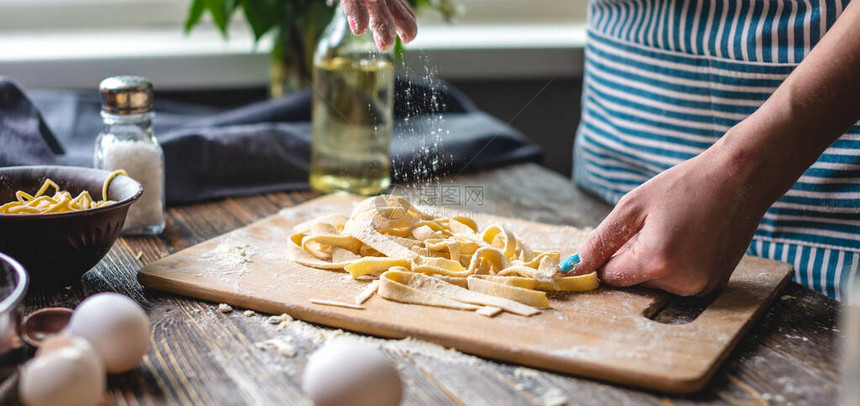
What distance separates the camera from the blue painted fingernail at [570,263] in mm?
1064

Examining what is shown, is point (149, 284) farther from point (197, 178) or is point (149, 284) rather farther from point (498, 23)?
point (498, 23)

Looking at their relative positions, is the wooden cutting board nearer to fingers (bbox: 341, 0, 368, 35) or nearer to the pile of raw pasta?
the pile of raw pasta

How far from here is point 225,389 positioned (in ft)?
2.58

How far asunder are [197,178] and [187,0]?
1.16m

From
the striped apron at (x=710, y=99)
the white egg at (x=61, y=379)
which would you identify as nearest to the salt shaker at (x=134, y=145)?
the white egg at (x=61, y=379)

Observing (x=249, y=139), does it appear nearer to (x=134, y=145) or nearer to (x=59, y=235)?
(x=134, y=145)

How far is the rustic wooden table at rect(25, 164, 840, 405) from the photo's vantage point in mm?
782

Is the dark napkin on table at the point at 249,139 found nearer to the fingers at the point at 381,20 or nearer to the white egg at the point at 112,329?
the fingers at the point at 381,20

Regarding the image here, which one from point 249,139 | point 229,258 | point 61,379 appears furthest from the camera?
point 249,139

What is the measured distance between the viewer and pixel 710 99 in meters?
1.33

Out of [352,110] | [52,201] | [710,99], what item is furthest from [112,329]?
[710,99]

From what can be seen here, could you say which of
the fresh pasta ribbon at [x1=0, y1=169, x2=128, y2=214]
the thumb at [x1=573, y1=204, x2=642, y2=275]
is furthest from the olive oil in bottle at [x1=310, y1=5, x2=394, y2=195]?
the thumb at [x1=573, y1=204, x2=642, y2=275]

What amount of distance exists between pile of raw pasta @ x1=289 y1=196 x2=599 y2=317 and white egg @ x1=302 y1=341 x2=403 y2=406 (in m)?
0.26

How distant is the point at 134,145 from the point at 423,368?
725 mm
